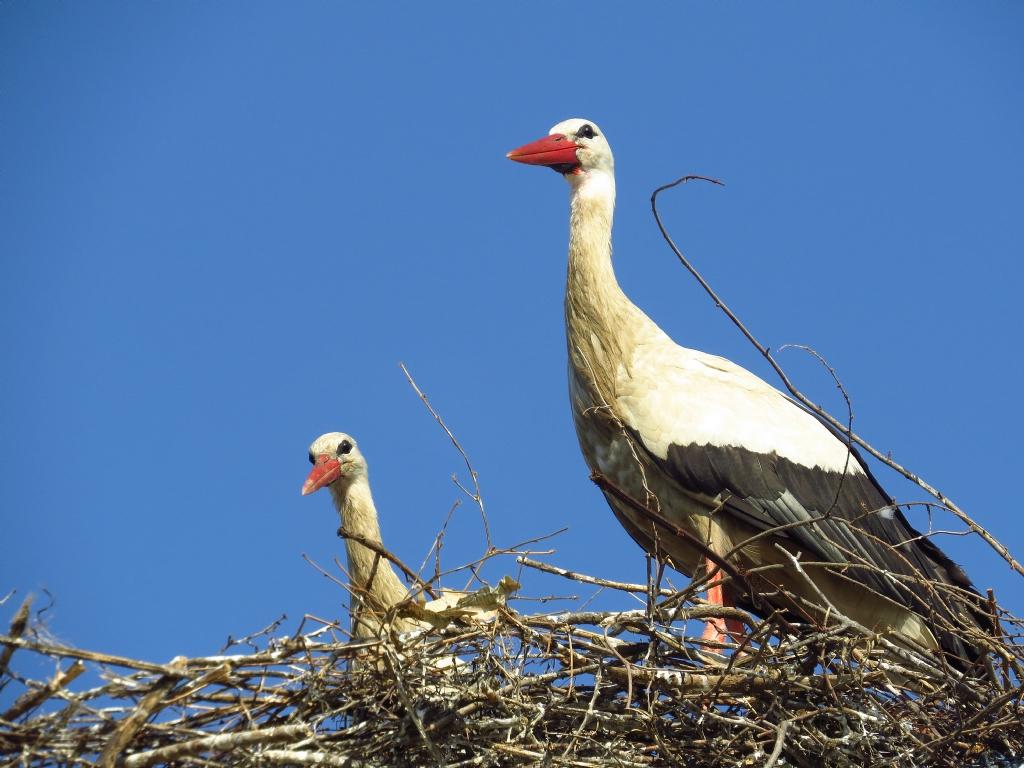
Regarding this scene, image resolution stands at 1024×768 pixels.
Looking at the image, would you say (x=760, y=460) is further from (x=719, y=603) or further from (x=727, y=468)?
(x=719, y=603)

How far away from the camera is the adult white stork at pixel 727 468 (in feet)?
15.4

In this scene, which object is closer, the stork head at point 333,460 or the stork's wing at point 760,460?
the stork's wing at point 760,460

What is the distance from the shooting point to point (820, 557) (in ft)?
15.4

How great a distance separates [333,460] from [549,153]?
2.05 metres

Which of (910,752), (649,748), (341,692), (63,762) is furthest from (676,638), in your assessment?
(63,762)

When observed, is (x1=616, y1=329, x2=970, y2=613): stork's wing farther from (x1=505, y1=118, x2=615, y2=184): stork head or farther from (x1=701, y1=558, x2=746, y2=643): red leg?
(x1=505, y1=118, x2=615, y2=184): stork head

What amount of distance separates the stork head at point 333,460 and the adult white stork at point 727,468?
1553 millimetres

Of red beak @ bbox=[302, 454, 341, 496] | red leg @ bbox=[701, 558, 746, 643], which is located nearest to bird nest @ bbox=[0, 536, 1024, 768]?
red leg @ bbox=[701, 558, 746, 643]

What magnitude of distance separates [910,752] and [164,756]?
7.62ft

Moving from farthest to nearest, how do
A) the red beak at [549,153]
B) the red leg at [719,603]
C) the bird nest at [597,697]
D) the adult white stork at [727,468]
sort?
the red beak at [549,153]
the adult white stork at [727,468]
the red leg at [719,603]
the bird nest at [597,697]

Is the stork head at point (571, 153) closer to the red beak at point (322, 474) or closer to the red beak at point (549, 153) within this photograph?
the red beak at point (549, 153)

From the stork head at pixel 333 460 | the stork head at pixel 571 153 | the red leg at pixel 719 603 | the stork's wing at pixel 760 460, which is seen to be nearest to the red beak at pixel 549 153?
the stork head at pixel 571 153

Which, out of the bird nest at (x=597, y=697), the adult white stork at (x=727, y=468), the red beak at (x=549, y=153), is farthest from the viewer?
the red beak at (x=549, y=153)

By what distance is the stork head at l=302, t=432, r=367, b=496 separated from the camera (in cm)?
598
